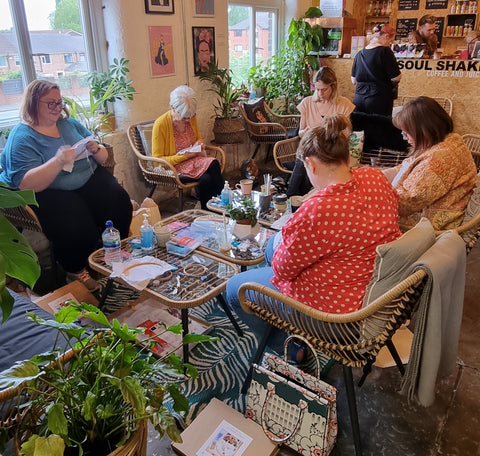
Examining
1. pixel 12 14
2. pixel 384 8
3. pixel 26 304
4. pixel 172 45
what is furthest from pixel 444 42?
pixel 26 304

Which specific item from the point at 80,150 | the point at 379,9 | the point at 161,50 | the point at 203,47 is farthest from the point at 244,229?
the point at 379,9

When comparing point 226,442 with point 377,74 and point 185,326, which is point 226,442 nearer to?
point 185,326

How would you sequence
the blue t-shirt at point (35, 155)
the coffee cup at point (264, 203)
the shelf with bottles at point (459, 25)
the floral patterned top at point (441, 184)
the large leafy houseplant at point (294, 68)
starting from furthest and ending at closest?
the shelf with bottles at point (459, 25)
the large leafy houseplant at point (294, 68)
the coffee cup at point (264, 203)
the blue t-shirt at point (35, 155)
the floral patterned top at point (441, 184)

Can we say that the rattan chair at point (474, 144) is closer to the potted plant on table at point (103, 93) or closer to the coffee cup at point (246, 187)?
the coffee cup at point (246, 187)

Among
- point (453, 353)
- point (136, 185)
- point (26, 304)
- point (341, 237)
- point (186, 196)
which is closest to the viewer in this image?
point (341, 237)

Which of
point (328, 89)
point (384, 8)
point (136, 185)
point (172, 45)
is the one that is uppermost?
point (384, 8)

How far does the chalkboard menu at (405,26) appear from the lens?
712 cm

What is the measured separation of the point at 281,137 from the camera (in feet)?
16.1

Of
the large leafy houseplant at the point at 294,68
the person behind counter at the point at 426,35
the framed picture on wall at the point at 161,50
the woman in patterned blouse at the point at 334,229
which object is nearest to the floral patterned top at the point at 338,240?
the woman in patterned blouse at the point at 334,229

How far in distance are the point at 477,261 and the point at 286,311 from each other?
2.04 m

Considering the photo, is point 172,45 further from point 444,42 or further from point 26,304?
point 444,42

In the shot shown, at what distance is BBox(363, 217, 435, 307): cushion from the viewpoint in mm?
1392

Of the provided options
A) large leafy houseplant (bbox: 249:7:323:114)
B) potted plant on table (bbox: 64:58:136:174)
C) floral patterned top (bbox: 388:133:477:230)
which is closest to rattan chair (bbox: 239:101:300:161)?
large leafy houseplant (bbox: 249:7:323:114)

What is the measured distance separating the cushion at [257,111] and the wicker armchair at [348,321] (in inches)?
136
